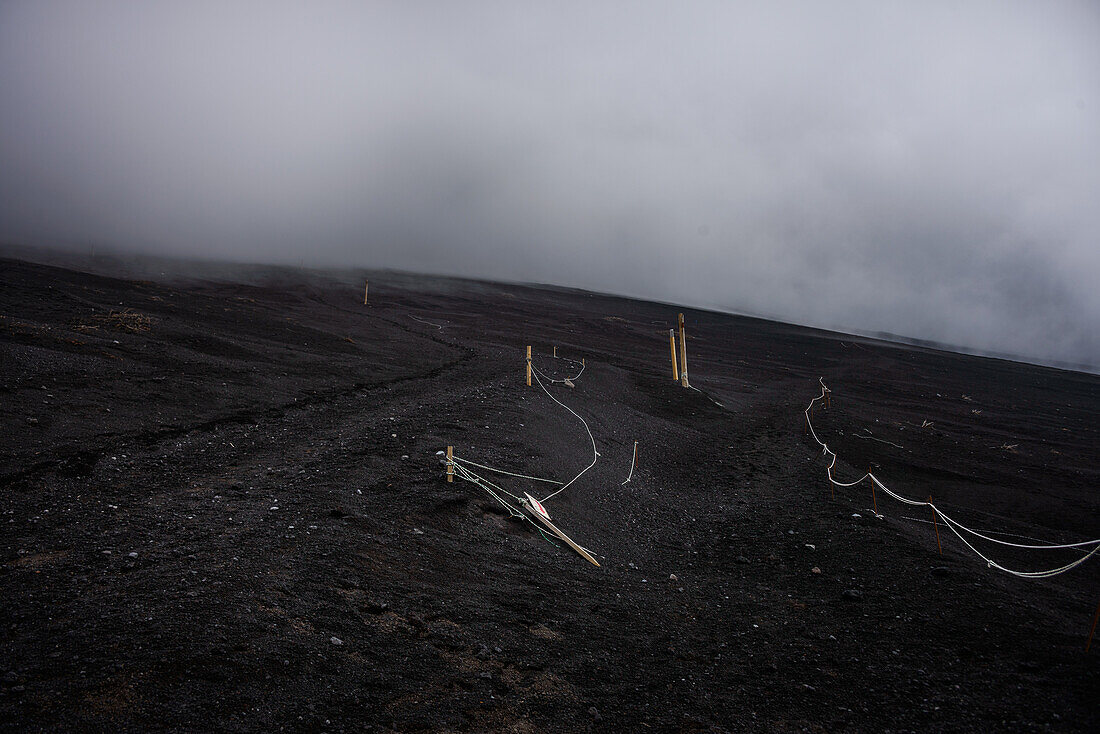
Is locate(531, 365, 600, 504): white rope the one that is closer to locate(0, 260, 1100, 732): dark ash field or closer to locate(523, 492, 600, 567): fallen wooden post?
locate(0, 260, 1100, 732): dark ash field

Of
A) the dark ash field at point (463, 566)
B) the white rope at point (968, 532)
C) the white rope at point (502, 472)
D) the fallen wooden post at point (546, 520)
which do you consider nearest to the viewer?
the dark ash field at point (463, 566)

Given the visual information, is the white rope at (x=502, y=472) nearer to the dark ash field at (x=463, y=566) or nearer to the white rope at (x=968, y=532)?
the dark ash field at (x=463, y=566)

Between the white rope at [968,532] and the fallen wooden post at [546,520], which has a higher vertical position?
the white rope at [968,532]

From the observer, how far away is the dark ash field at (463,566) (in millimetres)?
3792

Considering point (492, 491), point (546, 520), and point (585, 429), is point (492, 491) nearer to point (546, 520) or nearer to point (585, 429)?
point (546, 520)

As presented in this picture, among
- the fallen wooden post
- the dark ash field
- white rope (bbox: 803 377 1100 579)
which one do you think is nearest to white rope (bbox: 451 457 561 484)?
the dark ash field

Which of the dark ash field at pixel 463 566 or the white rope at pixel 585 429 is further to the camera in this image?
the white rope at pixel 585 429

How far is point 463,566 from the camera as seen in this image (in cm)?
580

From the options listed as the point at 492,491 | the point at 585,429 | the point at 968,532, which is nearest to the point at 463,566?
the point at 492,491

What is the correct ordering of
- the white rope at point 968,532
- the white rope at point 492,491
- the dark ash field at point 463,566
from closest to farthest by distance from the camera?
the dark ash field at point 463,566, the white rope at point 968,532, the white rope at point 492,491

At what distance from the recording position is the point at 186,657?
3635mm

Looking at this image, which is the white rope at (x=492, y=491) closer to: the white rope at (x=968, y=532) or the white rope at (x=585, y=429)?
the white rope at (x=585, y=429)

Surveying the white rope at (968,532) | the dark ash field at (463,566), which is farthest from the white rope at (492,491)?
the white rope at (968,532)

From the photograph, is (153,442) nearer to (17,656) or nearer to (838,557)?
(17,656)
